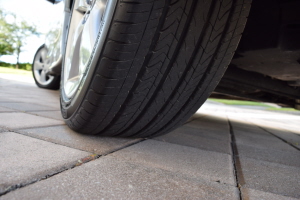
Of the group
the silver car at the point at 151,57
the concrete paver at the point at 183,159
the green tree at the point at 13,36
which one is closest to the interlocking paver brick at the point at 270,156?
the concrete paver at the point at 183,159

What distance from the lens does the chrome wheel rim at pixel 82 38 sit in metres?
0.99

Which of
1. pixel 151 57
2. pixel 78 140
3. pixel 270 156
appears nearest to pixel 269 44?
pixel 270 156

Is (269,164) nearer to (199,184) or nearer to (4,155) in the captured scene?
(199,184)

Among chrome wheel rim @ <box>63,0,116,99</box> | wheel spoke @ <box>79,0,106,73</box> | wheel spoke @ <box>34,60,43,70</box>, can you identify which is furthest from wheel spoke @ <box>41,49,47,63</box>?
wheel spoke @ <box>79,0,106,73</box>

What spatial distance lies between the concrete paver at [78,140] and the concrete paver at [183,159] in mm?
63

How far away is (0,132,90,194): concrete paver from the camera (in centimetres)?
62

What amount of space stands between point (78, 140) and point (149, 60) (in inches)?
19.0

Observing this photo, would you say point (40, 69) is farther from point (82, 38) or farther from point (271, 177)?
point (271, 177)

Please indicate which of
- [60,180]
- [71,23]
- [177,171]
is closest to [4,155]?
[60,180]

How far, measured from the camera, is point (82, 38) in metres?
1.27

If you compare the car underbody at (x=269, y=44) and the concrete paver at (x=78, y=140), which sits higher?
the car underbody at (x=269, y=44)

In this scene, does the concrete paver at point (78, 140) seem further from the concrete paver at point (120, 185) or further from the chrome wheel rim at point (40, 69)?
the chrome wheel rim at point (40, 69)

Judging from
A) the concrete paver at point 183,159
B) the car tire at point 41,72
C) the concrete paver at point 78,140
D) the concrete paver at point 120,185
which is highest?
the concrete paver at point 120,185

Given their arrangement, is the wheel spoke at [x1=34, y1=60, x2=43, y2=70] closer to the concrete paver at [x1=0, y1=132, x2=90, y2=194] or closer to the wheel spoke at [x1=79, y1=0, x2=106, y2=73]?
the wheel spoke at [x1=79, y1=0, x2=106, y2=73]
